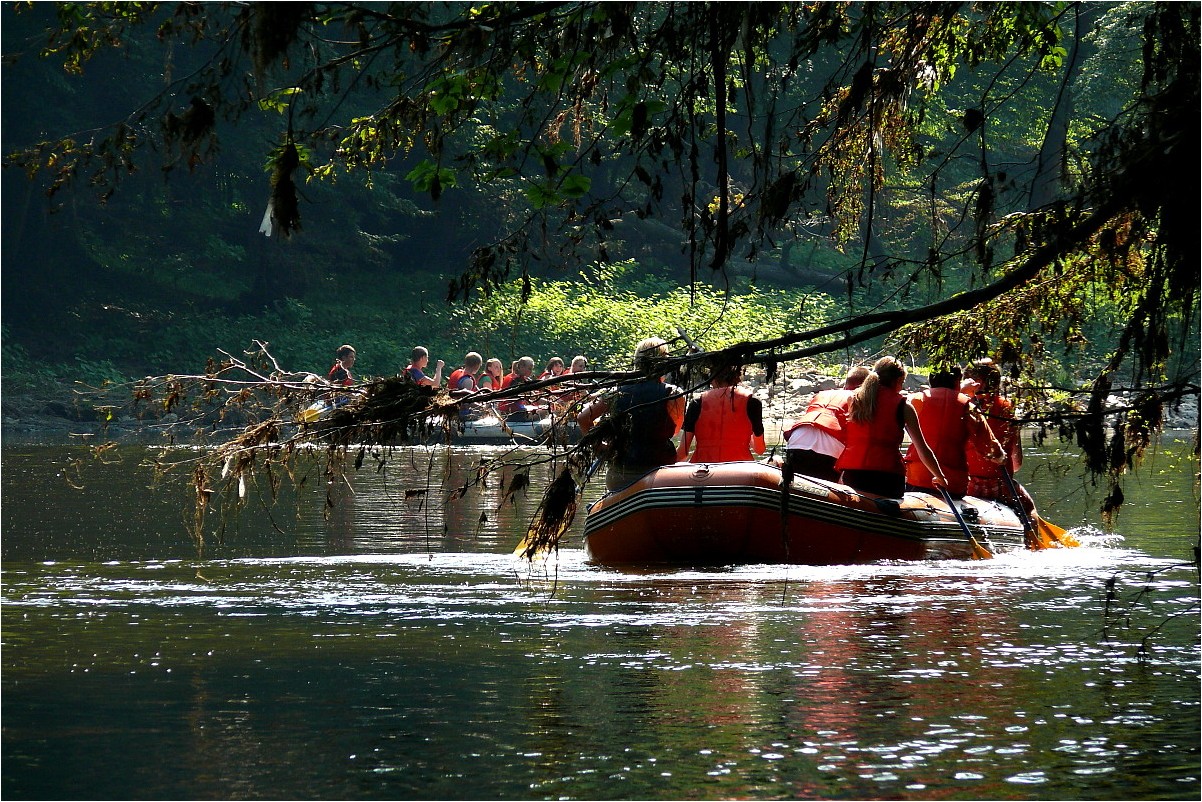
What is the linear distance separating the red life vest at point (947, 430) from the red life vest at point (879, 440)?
31.1 inches


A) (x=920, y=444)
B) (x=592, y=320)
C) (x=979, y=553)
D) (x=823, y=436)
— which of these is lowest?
(x=979, y=553)

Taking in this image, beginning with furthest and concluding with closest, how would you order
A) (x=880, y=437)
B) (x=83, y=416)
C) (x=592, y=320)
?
(x=592, y=320) < (x=83, y=416) < (x=880, y=437)

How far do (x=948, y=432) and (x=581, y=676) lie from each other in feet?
21.5

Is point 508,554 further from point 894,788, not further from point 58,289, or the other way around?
point 58,289

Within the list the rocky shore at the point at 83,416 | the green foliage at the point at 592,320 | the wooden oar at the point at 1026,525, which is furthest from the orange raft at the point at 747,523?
the green foliage at the point at 592,320

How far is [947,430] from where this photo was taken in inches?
570

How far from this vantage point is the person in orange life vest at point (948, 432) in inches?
569

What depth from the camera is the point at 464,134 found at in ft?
131

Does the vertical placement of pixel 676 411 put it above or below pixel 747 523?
above

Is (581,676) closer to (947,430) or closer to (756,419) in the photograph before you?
(756,419)

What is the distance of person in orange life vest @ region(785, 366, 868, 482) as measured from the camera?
14.1 metres

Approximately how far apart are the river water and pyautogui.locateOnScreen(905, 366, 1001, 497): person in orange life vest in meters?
0.85

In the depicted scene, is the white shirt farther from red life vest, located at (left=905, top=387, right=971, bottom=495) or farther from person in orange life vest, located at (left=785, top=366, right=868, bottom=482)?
red life vest, located at (left=905, top=387, right=971, bottom=495)

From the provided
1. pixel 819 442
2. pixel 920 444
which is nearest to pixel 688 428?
pixel 819 442
